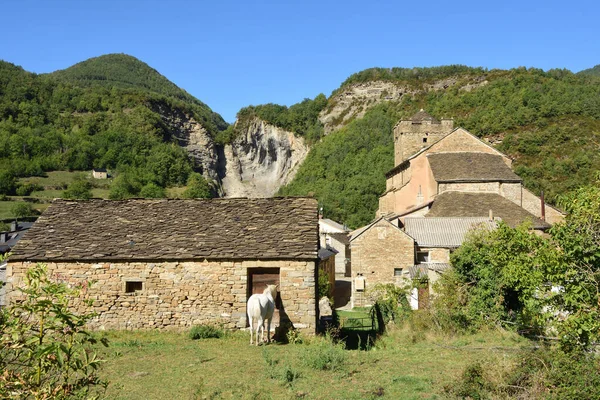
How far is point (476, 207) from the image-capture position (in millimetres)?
30500

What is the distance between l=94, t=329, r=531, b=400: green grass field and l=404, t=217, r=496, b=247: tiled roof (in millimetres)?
Answer: 13968

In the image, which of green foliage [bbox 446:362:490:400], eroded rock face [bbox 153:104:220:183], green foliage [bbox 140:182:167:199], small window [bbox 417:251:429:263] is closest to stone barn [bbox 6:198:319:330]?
green foliage [bbox 446:362:490:400]

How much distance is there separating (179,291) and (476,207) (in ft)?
76.1

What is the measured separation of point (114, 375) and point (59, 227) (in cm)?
774

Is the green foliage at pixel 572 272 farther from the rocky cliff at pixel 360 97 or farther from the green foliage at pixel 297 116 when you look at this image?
the green foliage at pixel 297 116

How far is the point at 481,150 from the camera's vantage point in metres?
36.8

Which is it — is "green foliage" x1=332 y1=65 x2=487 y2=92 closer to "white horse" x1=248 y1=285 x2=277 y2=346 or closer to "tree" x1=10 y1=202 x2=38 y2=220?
"tree" x1=10 y1=202 x2=38 y2=220

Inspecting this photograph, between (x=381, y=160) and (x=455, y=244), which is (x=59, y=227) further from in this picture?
(x=381, y=160)

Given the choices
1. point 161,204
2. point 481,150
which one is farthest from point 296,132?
point 161,204

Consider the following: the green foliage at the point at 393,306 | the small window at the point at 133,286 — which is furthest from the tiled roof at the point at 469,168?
the small window at the point at 133,286

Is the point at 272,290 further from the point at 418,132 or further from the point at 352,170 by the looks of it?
the point at 352,170

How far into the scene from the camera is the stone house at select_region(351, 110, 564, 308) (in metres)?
26.2

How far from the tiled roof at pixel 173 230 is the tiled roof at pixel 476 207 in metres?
17.7

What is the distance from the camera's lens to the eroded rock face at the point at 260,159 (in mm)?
111625
